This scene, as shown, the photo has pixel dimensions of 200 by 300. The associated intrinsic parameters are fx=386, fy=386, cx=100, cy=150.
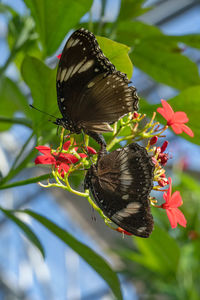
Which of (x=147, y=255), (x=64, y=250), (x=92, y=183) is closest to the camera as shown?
(x=92, y=183)

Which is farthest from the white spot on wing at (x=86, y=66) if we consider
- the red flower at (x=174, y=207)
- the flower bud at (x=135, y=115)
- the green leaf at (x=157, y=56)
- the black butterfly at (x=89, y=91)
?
the green leaf at (x=157, y=56)

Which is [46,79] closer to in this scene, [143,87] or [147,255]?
[147,255]

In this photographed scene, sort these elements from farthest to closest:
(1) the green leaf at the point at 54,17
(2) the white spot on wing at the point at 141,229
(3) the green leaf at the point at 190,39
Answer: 1. (3) the green leaf at the point at 190,39
2. (1) the green leaf at the point at 54,17
3. (2) the white spot on wing at the point at 141,229

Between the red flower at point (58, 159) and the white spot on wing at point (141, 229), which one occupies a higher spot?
the red flower at point (58, 159)

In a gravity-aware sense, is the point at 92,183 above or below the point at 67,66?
below

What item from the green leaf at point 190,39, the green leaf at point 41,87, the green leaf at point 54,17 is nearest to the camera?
the green leaf at point 41,87

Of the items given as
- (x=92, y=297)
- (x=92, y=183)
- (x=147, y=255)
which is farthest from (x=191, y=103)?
(x=92, y=297)

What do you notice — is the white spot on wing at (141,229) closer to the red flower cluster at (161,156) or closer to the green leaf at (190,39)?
the red flower cluster at (161,156)
